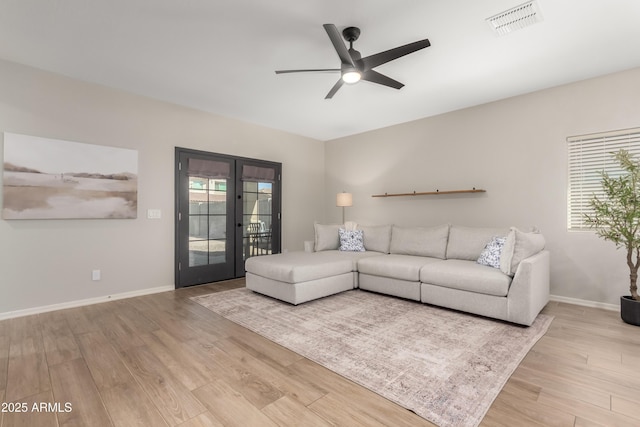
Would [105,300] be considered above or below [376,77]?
below

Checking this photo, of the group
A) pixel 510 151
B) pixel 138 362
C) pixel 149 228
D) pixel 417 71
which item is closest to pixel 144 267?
pixel 149 228

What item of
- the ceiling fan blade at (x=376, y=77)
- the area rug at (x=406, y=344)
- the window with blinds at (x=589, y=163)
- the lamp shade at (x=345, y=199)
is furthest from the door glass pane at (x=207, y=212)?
the window with blinds at (x=589, y=163)

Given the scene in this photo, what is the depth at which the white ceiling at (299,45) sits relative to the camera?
2359 millimetres

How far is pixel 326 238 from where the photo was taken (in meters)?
5.00

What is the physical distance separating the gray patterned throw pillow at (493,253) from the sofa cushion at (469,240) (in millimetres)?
210

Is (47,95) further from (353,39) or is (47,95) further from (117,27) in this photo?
(353,39)

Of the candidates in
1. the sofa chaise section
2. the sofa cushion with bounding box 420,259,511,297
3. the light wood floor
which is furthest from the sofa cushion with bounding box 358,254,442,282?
the light wood floor

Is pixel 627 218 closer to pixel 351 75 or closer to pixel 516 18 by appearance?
pixel 516 18

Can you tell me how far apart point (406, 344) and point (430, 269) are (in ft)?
4.15

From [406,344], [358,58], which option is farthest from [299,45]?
[406,344]

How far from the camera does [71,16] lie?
245 centimetres

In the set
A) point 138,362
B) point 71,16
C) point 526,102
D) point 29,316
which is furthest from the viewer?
point 526,102

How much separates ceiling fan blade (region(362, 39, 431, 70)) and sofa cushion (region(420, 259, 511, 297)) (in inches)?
90.7

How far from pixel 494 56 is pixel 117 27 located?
360 cm
